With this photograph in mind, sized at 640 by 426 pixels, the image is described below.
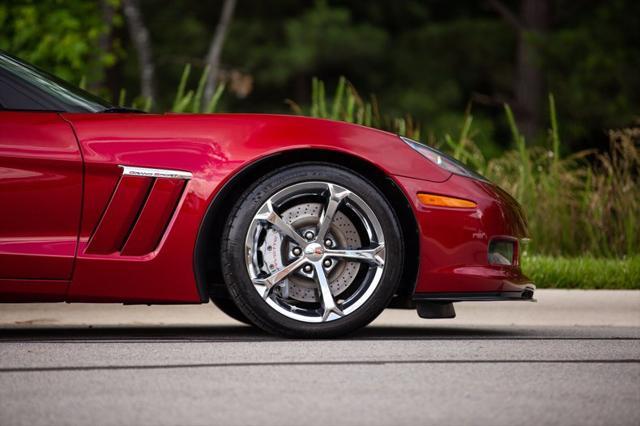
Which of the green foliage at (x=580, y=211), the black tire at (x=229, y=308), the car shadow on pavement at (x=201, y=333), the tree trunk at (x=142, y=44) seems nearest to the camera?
the car shadow on pavement at (x=201, y=333)

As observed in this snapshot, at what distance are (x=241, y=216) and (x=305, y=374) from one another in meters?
1.09

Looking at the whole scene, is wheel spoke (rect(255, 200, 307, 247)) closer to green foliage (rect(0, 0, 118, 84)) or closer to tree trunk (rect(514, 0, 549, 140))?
green foliage (rect(0, 0, 118, 84))

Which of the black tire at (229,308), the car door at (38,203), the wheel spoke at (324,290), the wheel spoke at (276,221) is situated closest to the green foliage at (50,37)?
the black tire at (229,308)

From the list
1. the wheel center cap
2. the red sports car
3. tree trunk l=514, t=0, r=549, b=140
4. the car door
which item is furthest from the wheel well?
tree trunk l=514, t=0, r=549, b=140

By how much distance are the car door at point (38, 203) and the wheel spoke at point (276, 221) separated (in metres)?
0.83

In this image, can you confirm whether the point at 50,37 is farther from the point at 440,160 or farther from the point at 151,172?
the point at 440,160

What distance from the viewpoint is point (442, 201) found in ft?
19.2

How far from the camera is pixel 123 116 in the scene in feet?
19.4

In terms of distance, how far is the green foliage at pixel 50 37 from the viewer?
13.3 meters

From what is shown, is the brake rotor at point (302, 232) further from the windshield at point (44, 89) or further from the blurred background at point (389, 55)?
the blurred background at point (389, 55)

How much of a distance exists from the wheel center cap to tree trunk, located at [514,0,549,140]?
78.0ft

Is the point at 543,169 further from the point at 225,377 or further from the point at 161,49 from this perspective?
the point at 161,49

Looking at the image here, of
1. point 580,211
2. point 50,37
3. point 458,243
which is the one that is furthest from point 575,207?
point 50,37

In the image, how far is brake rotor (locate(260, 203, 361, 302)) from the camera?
5840 mm
